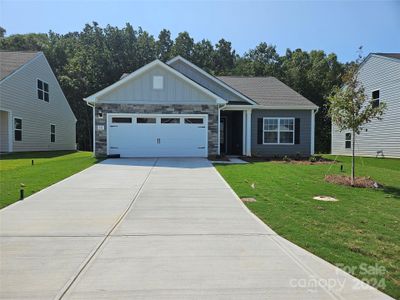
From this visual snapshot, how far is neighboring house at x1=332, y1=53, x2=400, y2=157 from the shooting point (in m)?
22.3

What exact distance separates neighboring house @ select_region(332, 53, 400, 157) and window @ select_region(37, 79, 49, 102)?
19.7 m

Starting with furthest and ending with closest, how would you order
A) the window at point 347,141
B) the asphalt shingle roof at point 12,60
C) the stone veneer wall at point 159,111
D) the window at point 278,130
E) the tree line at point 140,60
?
the tree line at point 140,60
the window at point 347,141
the asphalt shingle roof at point 12,60
the window at point 278,130
the stone veneer wall at point 159,111

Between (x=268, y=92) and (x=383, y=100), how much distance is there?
7.02 meters

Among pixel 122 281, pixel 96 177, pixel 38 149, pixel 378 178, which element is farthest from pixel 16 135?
pixel 122 281

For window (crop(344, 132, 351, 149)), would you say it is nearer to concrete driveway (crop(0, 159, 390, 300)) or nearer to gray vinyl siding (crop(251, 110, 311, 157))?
gray vinyl siding (crop(251, 110, 311, 157))

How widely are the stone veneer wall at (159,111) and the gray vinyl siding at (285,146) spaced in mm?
2689

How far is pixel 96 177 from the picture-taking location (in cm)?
1278

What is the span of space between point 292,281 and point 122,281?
1.95 metres

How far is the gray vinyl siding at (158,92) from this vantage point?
19.4 m

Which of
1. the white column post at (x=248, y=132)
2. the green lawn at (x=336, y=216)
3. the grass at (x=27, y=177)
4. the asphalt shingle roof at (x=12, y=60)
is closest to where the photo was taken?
the green lawn at (x=336, y=216)

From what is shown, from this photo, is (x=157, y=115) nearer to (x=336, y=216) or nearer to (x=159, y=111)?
(x=159, y=111)

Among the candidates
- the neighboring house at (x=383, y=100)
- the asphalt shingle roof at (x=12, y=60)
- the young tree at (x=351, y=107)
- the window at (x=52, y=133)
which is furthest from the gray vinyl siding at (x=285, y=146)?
the window at (x=52, y=133)

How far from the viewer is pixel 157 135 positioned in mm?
19578

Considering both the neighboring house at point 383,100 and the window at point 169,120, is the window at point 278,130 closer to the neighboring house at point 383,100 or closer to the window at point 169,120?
the neighboring house at point 383,100
